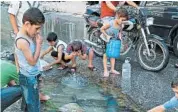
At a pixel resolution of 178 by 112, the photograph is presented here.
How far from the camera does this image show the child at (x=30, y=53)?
12.4ft

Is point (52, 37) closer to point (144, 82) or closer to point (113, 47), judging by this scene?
point (113, 47)

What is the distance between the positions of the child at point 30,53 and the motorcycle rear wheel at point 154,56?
11.9 feet

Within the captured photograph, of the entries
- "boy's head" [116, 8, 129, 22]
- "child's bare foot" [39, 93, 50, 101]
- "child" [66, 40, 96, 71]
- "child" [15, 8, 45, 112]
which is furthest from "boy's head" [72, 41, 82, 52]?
"child" [15, 8, 45, 112]

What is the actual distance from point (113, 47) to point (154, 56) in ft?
2.98

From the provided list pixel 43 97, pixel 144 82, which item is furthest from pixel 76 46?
pixel 43 97

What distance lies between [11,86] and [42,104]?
112 centimetres

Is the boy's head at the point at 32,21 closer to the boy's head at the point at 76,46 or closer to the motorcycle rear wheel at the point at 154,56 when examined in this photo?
the boy's head at the point at 76,46

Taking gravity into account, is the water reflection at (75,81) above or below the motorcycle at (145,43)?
below

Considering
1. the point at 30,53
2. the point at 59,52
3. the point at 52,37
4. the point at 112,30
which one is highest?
the point at 30,53

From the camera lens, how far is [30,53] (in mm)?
3871

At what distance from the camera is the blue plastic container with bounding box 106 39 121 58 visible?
23.6ft

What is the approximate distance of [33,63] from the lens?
13.1 feet

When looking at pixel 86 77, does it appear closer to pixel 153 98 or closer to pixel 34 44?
pixel 153 98

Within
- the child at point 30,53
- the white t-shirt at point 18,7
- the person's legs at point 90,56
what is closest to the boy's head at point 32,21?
the child at point 30,53
